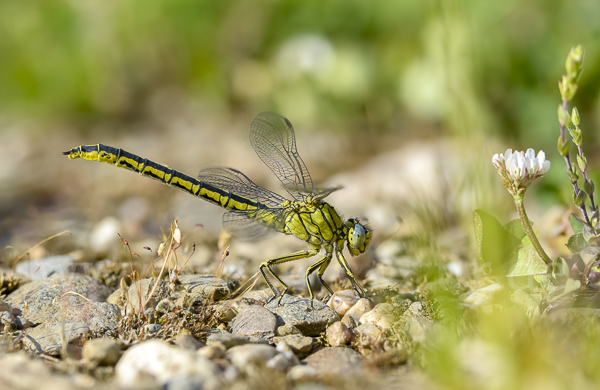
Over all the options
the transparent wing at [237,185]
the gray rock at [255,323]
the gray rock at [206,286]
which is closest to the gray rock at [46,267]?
the gray rock at [206,286]

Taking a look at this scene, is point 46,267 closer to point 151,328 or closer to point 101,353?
point 151,328

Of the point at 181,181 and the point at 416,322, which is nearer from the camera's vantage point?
the point at 416,322

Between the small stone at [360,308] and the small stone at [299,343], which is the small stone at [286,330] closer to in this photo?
the small stone at [299,343]

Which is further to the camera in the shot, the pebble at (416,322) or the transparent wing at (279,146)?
the transparent wing at (279,146)

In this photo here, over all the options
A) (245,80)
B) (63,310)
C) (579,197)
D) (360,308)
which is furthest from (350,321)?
(245,80)

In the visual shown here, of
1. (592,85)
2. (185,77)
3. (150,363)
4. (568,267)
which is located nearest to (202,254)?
(150,363)

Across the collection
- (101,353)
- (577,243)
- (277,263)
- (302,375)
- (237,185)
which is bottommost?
(302,375)

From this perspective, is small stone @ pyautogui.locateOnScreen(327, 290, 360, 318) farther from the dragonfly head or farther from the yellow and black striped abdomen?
the yellow and black striped abdomen

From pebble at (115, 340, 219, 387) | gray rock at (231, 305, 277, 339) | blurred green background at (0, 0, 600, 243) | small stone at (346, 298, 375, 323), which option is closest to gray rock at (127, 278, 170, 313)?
gray rock at (231, 305, 277, 339)
